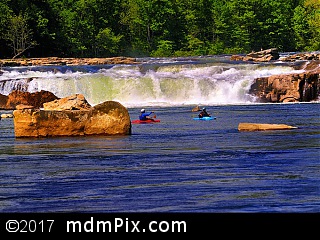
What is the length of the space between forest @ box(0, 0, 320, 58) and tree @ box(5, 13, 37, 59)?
26.7ft

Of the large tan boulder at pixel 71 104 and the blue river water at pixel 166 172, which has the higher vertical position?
the large tan boulder at pixel 71 104

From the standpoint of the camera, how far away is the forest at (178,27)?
13225 cm

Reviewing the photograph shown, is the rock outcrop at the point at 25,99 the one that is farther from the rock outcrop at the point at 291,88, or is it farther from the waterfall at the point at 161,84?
the rock outcrop at the point at 291,88

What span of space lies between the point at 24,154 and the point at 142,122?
15.0 meters

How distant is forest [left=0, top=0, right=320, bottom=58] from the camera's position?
13225 centimetres

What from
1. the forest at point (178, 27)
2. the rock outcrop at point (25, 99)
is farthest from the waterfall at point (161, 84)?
the forest at point (178, 27)

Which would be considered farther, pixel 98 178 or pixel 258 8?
pixel 258 8

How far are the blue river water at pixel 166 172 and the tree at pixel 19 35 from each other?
79910 millimetres

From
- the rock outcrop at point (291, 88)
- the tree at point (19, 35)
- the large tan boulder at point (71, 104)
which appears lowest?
the rock outcrop at point (291, 88)

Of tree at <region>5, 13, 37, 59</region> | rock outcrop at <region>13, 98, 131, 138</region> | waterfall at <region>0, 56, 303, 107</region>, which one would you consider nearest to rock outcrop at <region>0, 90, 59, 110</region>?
waterfall at <region>0, 56, 303, 107</region>
